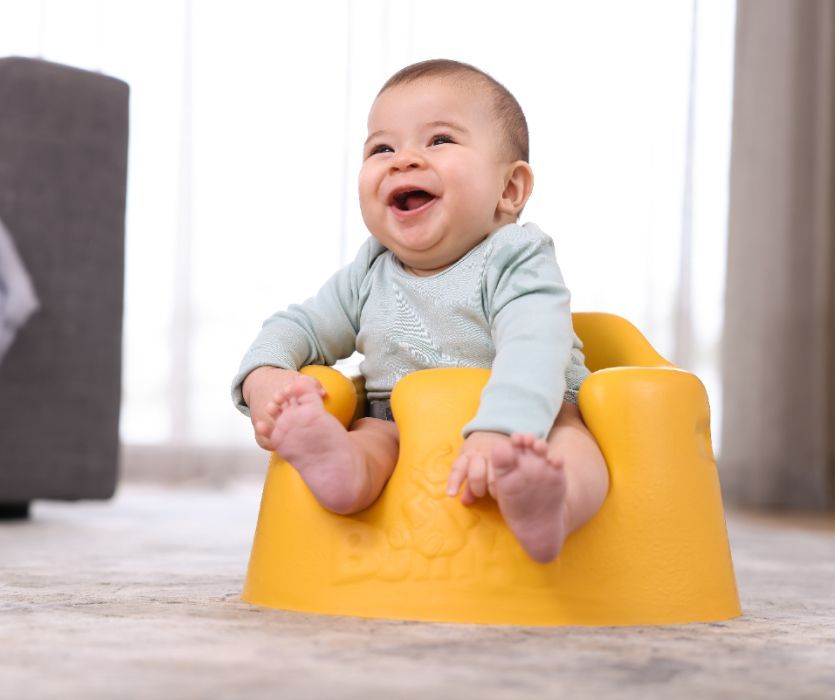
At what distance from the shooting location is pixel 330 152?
2793 mm

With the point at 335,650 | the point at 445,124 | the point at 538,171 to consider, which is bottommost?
the point at 335,650

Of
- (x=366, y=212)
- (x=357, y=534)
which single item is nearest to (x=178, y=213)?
(x=366, y=212)

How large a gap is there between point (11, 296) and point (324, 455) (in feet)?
3.27

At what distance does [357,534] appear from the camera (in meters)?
0.92

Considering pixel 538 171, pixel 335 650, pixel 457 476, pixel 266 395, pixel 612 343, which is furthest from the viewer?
pixel 538 171

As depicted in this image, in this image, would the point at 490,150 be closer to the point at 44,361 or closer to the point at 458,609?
the point at 458,609

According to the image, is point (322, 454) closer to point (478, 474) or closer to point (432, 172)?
point (478, 474)

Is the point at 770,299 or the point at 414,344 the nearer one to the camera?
the point at 414,344

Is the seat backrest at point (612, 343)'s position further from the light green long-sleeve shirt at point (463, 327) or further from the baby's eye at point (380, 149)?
the baby's eye at point (380, 149)

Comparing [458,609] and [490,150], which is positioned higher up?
[490,150]

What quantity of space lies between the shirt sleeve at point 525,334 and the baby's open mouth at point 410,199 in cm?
8

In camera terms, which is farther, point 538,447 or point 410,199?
point 410,199

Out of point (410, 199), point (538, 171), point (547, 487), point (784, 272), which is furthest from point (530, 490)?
point (784, 272)

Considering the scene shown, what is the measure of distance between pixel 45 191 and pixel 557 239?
1.35 metres
